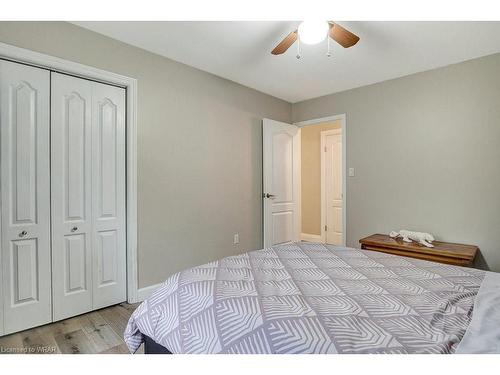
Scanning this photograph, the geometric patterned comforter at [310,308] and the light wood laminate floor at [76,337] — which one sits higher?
the geometric patterned comforter at [310,308]

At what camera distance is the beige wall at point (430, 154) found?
2623 millimetres

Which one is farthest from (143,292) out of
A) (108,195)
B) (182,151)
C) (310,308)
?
(310,308)

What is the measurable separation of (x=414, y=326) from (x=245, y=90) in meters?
3.16

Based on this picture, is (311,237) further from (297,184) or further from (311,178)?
(297,184)

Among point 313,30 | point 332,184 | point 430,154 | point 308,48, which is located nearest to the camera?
point 313,30

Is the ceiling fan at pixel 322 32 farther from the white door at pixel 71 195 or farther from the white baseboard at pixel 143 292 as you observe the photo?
the white baseboard at pixel 143 292

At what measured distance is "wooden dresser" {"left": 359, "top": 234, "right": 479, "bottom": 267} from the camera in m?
2.44

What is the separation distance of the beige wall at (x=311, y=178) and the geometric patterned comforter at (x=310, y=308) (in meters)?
3.49

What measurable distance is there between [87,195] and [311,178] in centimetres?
390

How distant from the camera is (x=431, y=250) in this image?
2.59m

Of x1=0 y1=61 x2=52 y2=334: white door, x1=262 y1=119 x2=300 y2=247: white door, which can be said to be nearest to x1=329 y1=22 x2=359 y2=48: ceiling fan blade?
x1=262 y1=119 x2=300 y2=247: white door

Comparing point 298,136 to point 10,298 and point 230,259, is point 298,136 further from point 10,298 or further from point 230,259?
point 10,298

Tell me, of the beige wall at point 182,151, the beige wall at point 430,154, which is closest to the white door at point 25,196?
the beige wall at point 182,151

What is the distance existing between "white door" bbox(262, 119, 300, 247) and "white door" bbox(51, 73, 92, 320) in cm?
209
